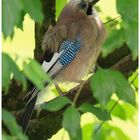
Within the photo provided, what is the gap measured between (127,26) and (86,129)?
3.36 feet

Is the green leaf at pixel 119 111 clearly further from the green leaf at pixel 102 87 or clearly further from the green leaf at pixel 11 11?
the green leaf at pixel 11 11

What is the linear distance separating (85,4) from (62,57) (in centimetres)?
58

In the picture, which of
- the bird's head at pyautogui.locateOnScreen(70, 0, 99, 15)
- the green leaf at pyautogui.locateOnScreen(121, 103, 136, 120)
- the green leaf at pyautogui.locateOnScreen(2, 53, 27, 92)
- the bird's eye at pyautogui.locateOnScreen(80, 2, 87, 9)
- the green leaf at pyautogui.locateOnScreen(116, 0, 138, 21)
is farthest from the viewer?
the bird's eye at pyautogui.locateOnScreen(80, 2, 87, 9)

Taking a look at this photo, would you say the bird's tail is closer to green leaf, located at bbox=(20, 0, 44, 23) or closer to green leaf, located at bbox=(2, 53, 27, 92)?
green leaf, located at bbox=(20, 0, 44, 23)

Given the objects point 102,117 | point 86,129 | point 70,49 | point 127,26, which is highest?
point 127,26

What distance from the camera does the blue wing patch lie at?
10.4 feet

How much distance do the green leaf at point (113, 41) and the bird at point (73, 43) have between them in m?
1.06

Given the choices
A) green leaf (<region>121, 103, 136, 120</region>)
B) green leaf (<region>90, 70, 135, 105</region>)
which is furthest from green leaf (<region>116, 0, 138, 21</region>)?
green leaf (<region>121, 103, 136, 120</region>)

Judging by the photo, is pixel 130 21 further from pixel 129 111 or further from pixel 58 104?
pixel 129 111

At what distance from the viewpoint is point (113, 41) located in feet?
6.20

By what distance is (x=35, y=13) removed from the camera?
6.18 ft

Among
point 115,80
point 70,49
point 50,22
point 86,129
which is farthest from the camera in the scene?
point 50,22

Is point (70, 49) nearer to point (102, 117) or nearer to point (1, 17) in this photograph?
point (102, 117)

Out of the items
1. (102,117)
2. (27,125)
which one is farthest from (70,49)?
(102,117)
